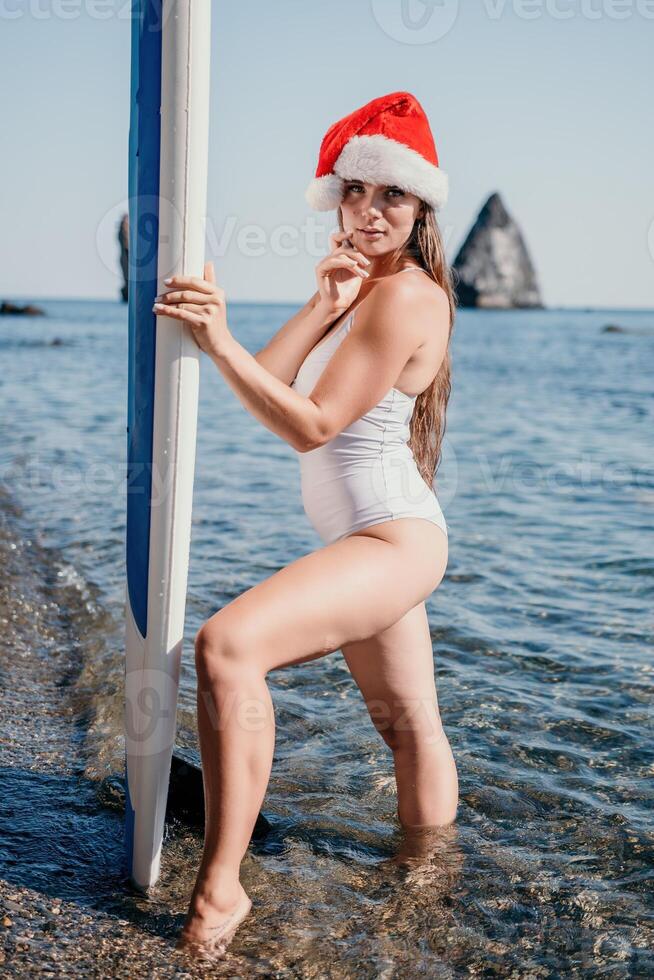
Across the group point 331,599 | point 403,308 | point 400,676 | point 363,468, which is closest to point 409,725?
point 400,676

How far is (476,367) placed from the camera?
97.7ft

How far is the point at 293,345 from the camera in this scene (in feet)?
9.76

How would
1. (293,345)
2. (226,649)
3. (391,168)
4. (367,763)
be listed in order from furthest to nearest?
1. (367,763)
2. (293,345)
3. (391,168)
4. (226,649)

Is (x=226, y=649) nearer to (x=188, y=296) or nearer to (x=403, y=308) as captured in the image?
(x=188, y=296)

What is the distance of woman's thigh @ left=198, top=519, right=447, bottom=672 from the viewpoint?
7.94 ft

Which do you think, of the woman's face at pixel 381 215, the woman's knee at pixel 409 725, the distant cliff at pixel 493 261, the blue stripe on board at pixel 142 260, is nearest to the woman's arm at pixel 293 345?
the woman's face at pixel 381 215

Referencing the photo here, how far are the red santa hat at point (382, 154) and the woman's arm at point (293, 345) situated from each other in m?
0.35

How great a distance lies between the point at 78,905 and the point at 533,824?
170 cm

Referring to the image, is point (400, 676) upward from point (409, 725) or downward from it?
upward

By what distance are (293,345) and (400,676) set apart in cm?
107

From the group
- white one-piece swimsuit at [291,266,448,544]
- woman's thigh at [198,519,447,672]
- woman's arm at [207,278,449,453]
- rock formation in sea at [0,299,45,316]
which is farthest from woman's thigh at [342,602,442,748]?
rock formation in sea at [0,299,45,316]

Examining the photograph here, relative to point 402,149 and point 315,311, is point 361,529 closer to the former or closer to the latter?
point 315,311

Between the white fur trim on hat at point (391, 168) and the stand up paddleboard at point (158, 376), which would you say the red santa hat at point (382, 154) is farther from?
the stand up paddleboard at point (158, 376)

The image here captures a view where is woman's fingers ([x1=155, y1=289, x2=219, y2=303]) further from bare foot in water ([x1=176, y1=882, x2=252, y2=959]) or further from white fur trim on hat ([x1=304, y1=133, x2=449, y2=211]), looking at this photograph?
bare foot in water ([x1=176, y1=882, x2=252, y2=959])
